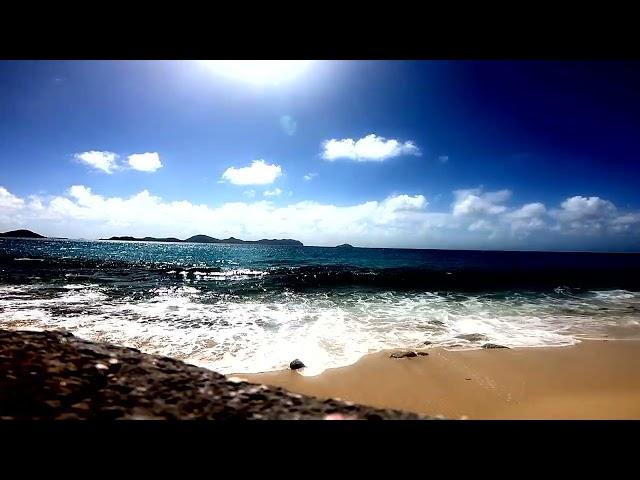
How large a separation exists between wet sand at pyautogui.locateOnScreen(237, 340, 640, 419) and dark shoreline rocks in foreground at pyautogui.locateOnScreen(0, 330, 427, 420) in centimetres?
435

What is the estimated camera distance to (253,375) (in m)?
6.73

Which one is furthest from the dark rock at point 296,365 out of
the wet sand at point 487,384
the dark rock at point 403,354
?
the dark rock at point 403,354

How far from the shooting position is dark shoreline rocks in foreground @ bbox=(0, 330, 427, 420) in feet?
5.98

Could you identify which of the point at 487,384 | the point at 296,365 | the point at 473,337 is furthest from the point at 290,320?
the point at 487,384

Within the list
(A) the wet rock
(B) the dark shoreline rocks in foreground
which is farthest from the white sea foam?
(B) the dark shoreline rocks in foreground

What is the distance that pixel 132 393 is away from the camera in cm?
210

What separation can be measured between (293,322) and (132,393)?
30.6 feet

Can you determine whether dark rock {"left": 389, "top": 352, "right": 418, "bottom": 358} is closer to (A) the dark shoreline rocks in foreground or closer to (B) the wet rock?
(B) the wet rock

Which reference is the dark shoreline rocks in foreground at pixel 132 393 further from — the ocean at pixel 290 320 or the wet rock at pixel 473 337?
the wet rock at pixel 473 337

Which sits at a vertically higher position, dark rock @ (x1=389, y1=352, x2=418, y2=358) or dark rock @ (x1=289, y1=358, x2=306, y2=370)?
dark rock @ (x1=289, y1=358, x2=306, y2=370)

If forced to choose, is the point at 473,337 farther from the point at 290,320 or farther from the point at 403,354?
the point at 290,320

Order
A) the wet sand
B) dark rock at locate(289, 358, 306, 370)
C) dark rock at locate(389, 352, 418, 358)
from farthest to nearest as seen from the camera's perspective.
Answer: dark rock at locate(389, 352, 418, 358) → dark rock at locate(289, 358, 306, 370) → the wet sand

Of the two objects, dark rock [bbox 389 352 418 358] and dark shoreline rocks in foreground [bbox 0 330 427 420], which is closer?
A: dark shoreline rocks in foreground [bbox 0 330 427 420]
